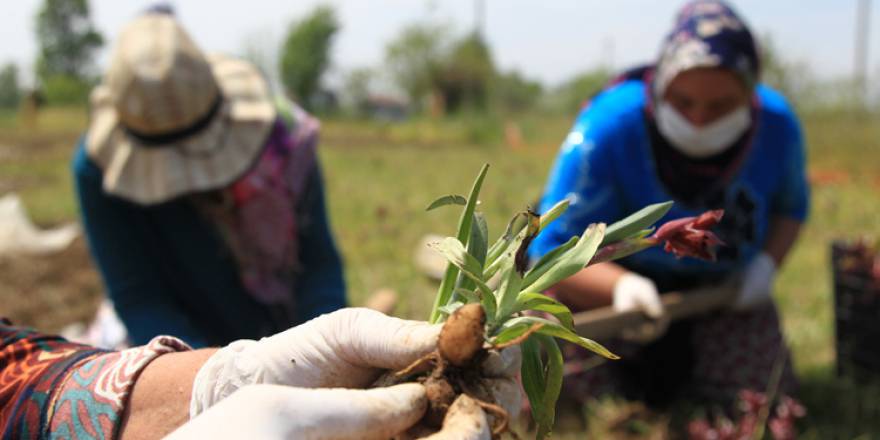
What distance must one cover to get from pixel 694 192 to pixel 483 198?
4.74 metres

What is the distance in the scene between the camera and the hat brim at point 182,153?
2330 millimetres

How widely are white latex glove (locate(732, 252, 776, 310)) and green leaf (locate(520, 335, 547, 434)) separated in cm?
200

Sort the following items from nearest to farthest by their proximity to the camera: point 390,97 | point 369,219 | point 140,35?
point 140,35
point 369,219
point 390,97

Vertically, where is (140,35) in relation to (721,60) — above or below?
above

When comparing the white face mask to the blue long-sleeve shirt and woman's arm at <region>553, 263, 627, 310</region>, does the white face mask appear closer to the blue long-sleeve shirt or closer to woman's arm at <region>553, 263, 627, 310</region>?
woman's arm at <region>553, 263, 627, 310</region>

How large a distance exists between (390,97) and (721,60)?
58.9m

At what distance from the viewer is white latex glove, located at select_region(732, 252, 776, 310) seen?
2.78 meters

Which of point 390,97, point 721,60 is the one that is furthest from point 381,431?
point 390,97

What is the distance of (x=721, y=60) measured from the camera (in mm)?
2471

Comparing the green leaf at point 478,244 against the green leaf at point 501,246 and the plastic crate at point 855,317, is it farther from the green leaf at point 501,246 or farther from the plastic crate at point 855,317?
the plastic crate at point 855,317

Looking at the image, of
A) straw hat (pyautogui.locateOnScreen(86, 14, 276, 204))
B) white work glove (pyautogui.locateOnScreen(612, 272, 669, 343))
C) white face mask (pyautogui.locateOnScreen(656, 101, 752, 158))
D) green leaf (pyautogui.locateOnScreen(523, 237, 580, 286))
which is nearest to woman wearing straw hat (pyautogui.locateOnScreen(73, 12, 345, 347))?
straw hat (pyautogui.locateOnScreen(86, 14, 276, 204))

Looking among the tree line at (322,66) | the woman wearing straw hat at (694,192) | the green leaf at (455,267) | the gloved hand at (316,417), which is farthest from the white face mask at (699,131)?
the tree line at (322,66)

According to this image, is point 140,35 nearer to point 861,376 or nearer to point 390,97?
point 861,376

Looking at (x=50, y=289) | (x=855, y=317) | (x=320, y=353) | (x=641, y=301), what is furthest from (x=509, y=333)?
(x=50, y=289)
